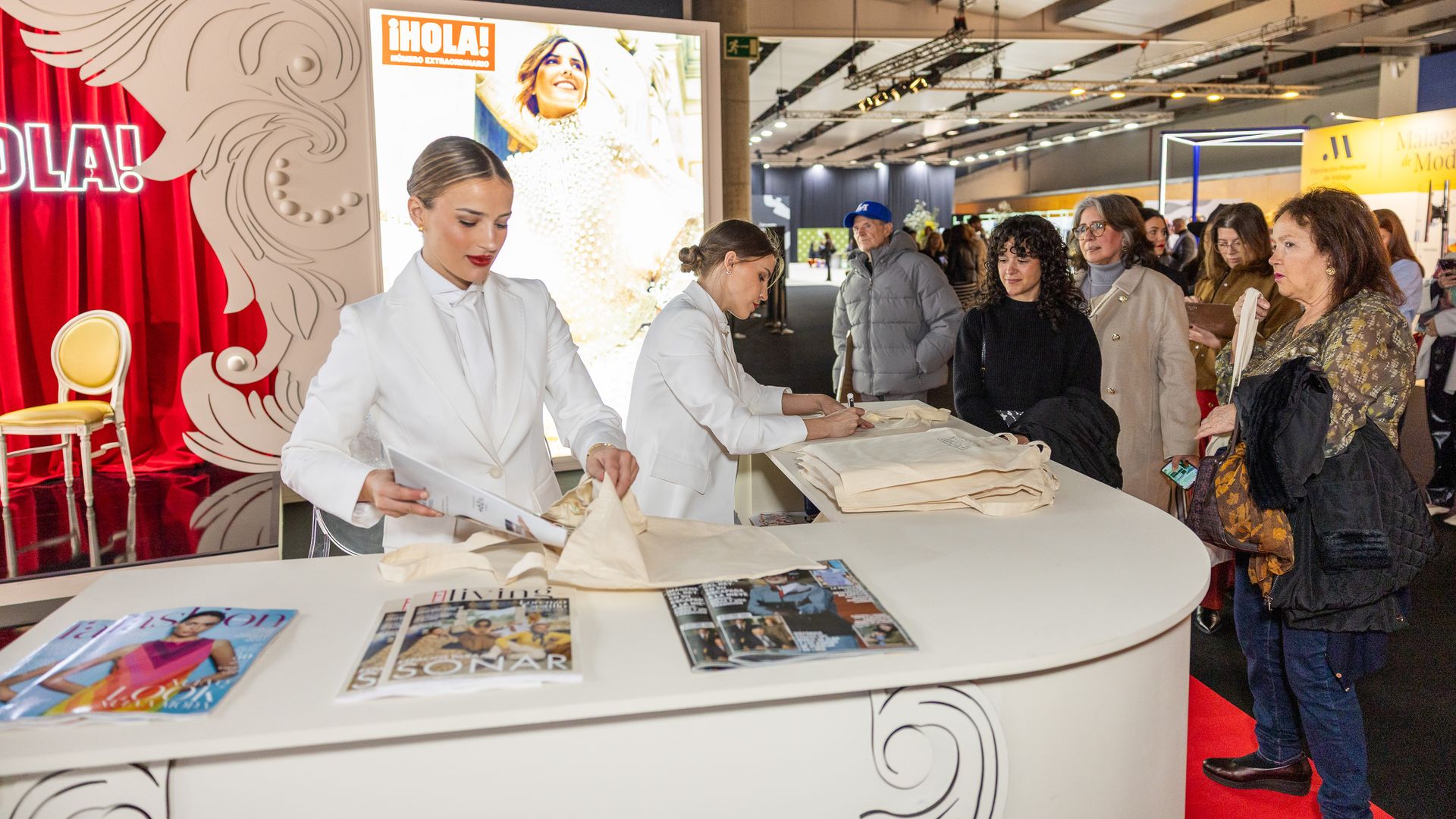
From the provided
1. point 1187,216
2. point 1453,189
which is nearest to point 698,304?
point 1453,189

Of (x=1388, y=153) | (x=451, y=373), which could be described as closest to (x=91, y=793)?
(x=451, y=373)

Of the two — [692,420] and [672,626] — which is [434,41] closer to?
[692,420]

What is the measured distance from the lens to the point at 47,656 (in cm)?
125

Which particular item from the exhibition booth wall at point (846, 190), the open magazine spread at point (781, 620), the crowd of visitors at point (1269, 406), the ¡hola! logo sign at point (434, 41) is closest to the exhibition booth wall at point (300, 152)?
the ¡hola! logo sign at point (434, 41)

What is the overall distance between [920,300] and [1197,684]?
2245mm

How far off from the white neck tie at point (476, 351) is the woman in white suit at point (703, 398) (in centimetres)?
59

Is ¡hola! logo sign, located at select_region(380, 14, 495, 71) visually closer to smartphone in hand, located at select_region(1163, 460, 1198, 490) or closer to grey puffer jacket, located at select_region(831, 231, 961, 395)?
grey puffer jacket, located at select_region(831, 231, 961, 395)

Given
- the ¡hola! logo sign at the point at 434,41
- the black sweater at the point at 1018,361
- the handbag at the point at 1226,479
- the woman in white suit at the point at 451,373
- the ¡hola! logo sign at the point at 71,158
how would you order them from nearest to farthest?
the woman in white suit at the point at 451,373 → the handbag at the point at 1226,479 → the black sweater at the point at 1018,361 → the ¡hola! logo sign at the point at 434,41 → the ¡hola! logo sign at the point at 71,158

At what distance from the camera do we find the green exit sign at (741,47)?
21.6ft

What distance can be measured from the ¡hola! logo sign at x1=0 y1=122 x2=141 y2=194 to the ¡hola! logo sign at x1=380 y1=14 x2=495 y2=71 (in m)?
1.89

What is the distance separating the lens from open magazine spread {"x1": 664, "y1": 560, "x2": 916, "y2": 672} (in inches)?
49.1

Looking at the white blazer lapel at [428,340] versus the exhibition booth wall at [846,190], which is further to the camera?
the exhibition booth wall at [846,190]

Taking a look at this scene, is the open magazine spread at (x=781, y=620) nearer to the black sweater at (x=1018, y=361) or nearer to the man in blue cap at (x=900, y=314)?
the black sweater at (x=1018, y=361)

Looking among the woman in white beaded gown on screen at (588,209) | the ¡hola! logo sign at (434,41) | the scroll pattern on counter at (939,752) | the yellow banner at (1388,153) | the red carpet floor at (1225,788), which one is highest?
the yellow banner at (1388,153)
